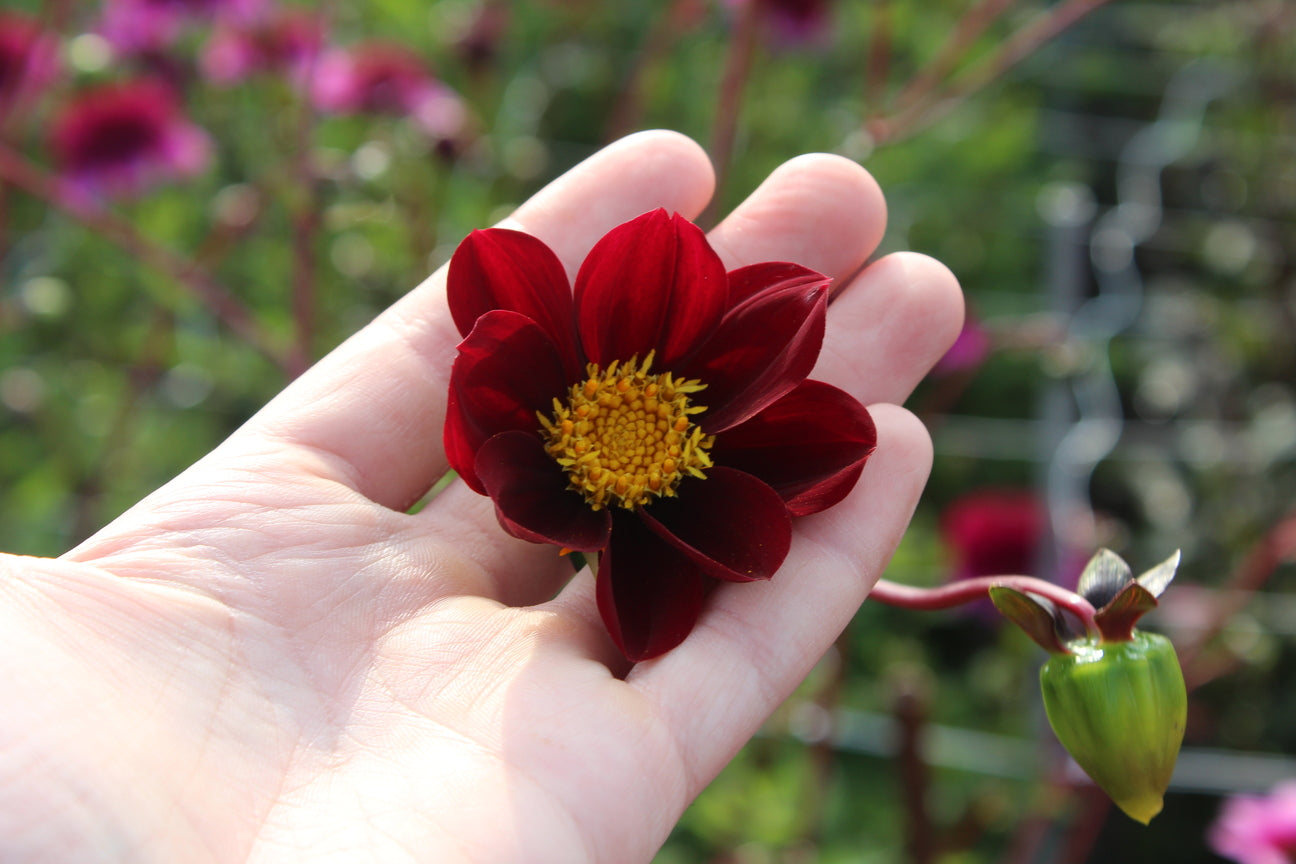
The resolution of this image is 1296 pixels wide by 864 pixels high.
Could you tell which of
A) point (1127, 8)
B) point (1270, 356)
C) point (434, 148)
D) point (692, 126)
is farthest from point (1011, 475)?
point (1127, 8)

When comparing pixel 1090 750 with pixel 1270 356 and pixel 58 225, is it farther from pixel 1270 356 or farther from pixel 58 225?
pixel 58 225

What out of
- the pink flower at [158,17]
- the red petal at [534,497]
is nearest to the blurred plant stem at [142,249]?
the pink flower at [158,17]

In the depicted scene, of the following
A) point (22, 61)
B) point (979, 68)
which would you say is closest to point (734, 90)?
point (979, 68)

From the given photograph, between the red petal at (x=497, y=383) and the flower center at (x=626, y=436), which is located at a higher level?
the red petal at (x=497, y=383)

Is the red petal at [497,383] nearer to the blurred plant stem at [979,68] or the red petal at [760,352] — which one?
the red petal at [760,352]

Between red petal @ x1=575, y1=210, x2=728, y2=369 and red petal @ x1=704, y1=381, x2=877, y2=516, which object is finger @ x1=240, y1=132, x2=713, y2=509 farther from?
red petal @ x1=704, y1=381, x2=877, y2=516

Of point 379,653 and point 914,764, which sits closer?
point 379,653

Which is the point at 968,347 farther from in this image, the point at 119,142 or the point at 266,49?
the point at 119,142

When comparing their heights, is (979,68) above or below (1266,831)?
above
